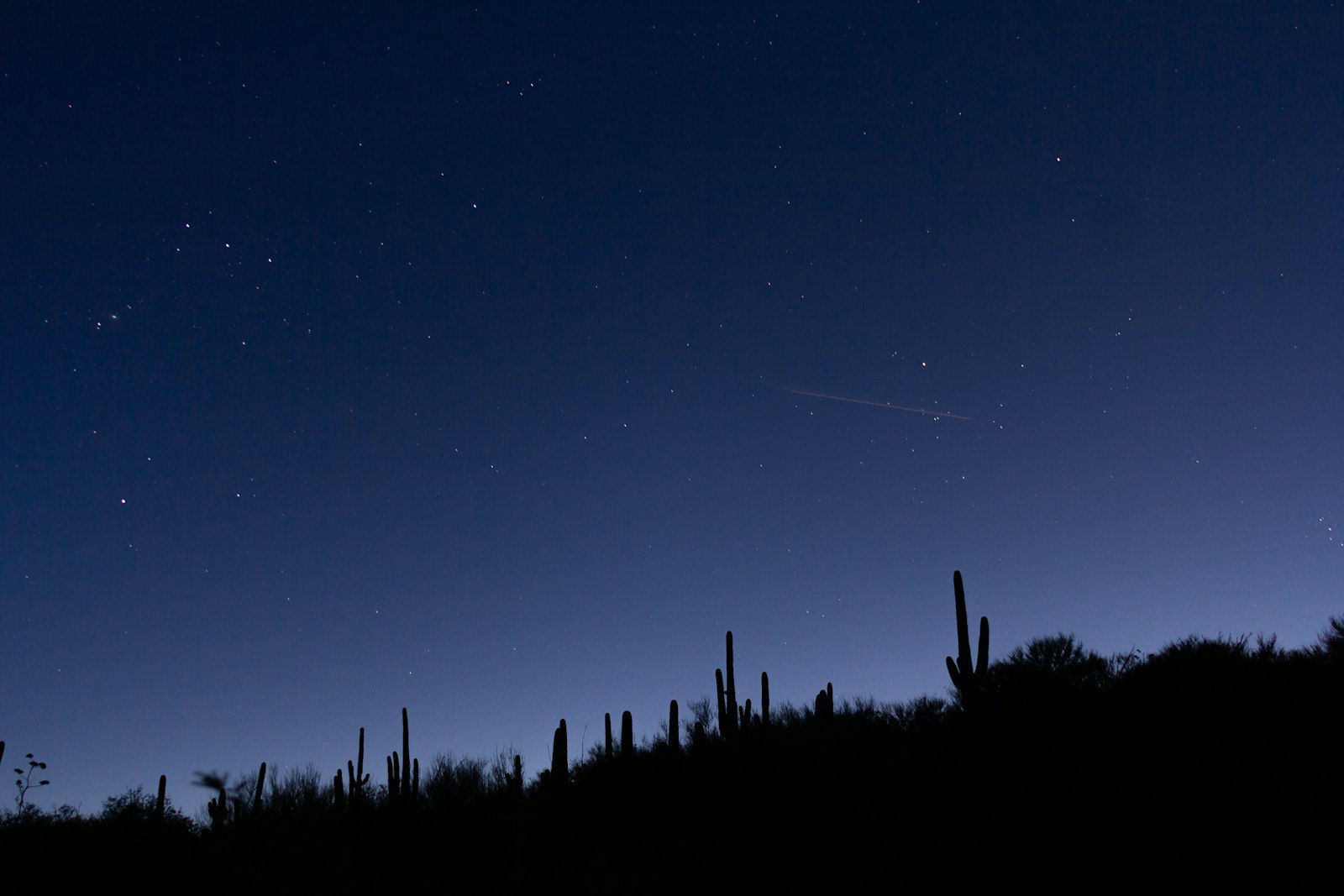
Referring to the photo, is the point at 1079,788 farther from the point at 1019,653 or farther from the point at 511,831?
the point at 1019,653

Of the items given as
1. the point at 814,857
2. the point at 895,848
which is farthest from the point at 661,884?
the point at 895,848

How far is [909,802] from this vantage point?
13.1 meters

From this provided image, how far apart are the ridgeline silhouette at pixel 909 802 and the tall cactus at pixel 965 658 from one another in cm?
6

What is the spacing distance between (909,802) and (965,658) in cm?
636

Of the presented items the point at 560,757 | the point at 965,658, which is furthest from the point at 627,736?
the point at 965,658

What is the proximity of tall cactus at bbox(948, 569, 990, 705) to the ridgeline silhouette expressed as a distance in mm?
60

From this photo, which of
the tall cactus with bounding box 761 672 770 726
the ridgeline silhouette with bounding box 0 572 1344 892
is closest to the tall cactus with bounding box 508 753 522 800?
the ridgeline silhouette with bounding box 0 572 1344 892

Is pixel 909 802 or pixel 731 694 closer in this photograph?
pixel 909 802

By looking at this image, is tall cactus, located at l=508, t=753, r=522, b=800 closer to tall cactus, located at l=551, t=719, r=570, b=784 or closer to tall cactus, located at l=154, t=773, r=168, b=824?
tall cactus, located at l=551, t=719, r=570, b=784

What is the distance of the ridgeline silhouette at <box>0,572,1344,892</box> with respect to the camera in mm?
10492

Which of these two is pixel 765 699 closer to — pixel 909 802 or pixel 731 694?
pixel 731 694

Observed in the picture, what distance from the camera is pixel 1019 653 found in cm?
2311

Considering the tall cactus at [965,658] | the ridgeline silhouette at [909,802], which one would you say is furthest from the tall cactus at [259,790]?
the tall cactus at [965,658]

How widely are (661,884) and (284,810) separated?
16653mm
